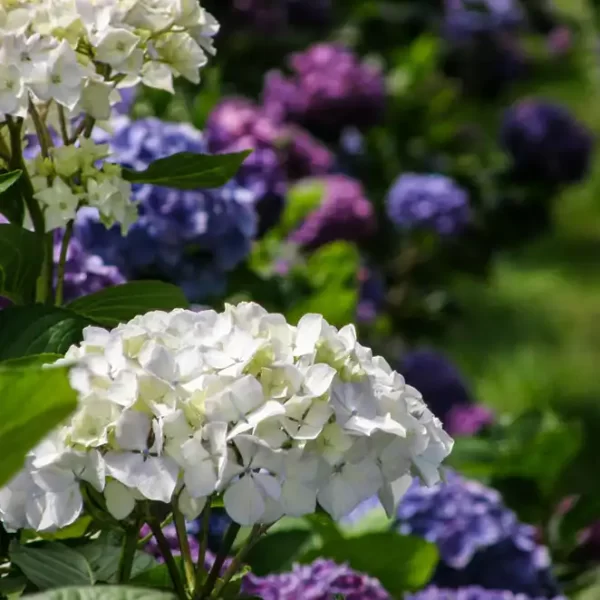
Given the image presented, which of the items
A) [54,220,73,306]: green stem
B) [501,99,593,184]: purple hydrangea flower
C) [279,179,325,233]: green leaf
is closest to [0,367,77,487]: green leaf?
[54,220,73,306]: green stem

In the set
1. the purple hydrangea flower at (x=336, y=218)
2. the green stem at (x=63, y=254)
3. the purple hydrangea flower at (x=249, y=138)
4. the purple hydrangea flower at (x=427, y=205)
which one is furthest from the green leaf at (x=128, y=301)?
the purple hydrangea flower at (x=427, y=205)

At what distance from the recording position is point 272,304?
1.91 metres

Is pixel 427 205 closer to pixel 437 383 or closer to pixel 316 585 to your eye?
pixel 437 383

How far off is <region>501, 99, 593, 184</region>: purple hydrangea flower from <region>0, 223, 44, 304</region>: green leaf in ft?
8.30

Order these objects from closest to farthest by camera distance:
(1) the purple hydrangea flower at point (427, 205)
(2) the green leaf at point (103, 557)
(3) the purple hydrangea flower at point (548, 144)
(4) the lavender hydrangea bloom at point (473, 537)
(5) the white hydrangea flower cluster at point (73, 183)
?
(2) the green leaf at point (103, 557)
(5) the white hydrangea flower cluster at point (73, 183)
(4) the lavender hydrangea bloom at point (473, 537)
(1) the purple hydrangea flower at point (427, 205)
(3) the purple hydrangea flower at point (548, 144)

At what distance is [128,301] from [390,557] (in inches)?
16.2

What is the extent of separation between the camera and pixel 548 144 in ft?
11.1

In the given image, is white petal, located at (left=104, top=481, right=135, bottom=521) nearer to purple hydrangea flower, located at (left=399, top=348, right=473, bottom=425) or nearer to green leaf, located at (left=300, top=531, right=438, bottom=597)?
green leaf, located at (left=300, top=531, right=438, bottom=597)

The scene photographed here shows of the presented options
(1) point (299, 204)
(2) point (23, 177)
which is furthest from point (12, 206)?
(1) point (299, 204)

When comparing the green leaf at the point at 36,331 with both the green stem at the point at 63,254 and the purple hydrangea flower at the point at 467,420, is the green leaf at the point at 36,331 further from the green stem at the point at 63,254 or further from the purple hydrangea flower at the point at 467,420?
the purple hydrangea flower at the point at 467,420

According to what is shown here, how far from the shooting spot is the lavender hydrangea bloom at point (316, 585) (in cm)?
102

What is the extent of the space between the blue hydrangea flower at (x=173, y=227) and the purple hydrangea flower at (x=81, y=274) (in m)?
0.15

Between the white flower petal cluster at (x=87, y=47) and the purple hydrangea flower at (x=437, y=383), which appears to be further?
the purple hydrangea flower at (x=437, y=383)

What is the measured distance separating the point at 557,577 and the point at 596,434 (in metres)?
1.45
